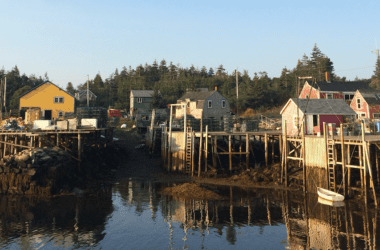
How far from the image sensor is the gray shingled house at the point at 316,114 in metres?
31.6

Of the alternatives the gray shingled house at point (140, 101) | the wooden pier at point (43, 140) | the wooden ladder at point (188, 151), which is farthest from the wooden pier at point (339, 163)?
the gray shingled house at point (140, 101)

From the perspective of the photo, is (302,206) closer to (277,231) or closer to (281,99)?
(277,231)

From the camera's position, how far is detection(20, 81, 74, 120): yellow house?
4356 cm

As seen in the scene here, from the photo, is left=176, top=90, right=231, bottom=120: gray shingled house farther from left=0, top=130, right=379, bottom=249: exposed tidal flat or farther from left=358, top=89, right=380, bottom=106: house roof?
left=0, top=130, right=379, bottom=249: exposed tidal flat

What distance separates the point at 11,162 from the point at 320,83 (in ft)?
166

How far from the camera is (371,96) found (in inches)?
1962

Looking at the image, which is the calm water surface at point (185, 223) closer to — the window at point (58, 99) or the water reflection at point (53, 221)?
the water reflection at point (53, 221)

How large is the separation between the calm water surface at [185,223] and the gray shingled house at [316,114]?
10.7 meters

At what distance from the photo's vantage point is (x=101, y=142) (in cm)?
3644

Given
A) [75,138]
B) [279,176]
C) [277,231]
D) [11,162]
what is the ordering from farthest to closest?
1. [75,138]
2. [279,176]
3. [11,162]
4. [277,231]

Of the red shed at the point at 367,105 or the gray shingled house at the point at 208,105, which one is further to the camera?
the gray shingled house at the point at 208,105

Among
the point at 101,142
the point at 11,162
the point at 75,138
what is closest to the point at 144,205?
the point at 11,162

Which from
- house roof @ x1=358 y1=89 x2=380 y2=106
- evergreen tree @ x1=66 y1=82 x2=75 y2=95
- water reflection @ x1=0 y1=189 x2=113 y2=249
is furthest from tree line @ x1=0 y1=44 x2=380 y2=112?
water reflection @ x1=0 y1=189 x2=113 y2=249

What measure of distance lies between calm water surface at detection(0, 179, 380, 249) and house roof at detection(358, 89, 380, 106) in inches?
1267
